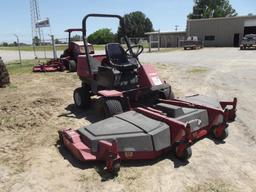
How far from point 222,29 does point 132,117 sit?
126 feet

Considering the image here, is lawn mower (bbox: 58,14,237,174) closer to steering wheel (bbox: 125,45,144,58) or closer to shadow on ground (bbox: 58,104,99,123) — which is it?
steering wheel (bbox: 125,45,144,58)

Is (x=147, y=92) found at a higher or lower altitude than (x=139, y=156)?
higher

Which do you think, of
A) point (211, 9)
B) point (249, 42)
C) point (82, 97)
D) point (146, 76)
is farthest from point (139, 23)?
point (146, 76)

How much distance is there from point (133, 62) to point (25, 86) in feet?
16.5

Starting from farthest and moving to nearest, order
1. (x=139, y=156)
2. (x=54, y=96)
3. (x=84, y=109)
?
(x=54, y=96) → (x=84, y=109) → (x=139, y=156)

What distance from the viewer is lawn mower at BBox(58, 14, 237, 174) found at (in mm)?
4203

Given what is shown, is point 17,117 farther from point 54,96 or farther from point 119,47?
point 119,47

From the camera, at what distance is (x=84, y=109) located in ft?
23.5

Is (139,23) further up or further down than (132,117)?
further up

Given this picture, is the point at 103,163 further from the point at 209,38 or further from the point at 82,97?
the point at 209,38

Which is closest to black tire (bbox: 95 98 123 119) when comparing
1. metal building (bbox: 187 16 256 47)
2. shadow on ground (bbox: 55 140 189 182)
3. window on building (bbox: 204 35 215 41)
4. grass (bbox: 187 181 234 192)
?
shadow on ground (bbox: 55 140 189 182)

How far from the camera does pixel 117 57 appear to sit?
6.69 m

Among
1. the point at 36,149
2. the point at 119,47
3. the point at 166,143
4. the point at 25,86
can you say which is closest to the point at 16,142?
the point at 36,149

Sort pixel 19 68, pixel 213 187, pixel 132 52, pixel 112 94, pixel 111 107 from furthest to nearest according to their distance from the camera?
pixel 19 68, pixel 132 52, pixel 112 94, pixel 111 107, pixel 213 187
